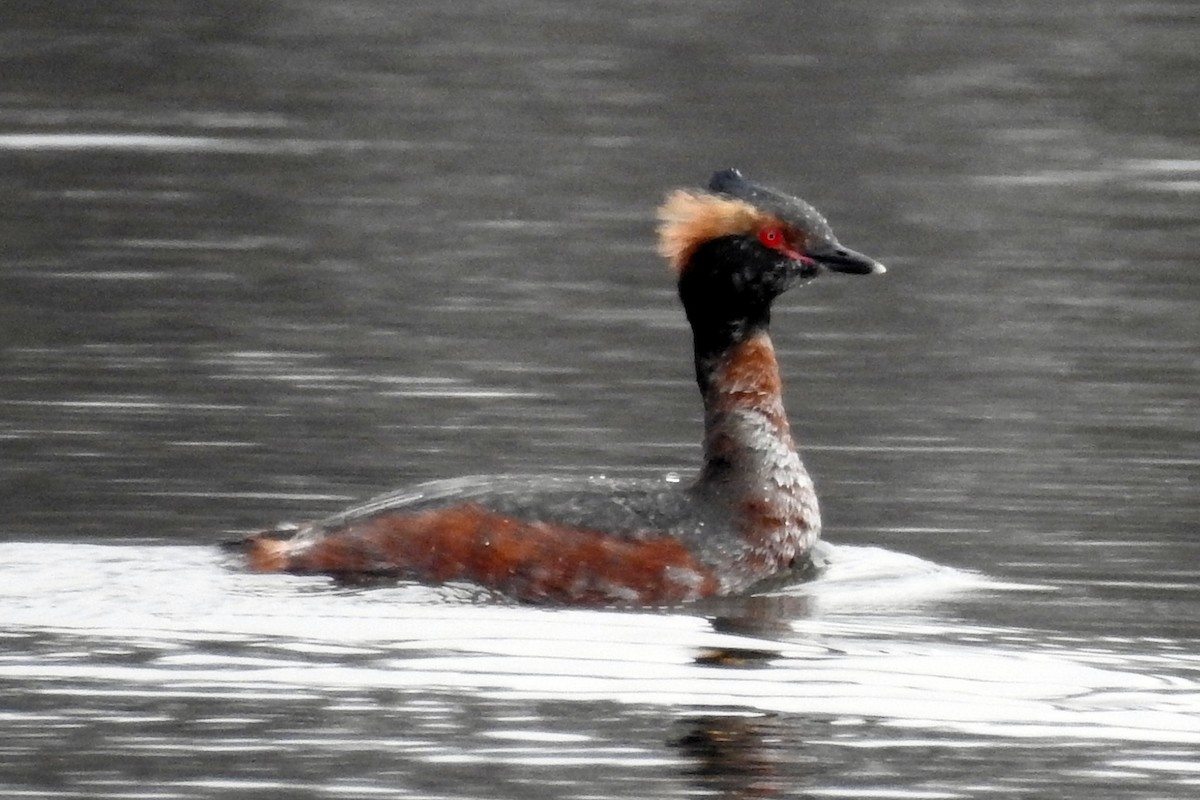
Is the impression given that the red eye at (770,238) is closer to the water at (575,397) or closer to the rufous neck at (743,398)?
the rufous neck at (743,398)

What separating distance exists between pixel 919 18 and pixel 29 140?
476 inches

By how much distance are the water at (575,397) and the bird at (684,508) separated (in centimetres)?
17

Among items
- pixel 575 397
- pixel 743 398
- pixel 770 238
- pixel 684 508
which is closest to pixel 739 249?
pixel 770 238

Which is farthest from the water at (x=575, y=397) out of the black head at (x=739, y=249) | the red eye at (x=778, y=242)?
the red eye at (x=778, y=242)

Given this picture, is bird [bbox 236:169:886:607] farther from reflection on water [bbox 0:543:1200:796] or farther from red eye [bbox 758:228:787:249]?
reflection on water [bbox 0:543:1200:796]

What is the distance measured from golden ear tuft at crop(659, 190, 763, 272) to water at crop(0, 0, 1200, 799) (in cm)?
157

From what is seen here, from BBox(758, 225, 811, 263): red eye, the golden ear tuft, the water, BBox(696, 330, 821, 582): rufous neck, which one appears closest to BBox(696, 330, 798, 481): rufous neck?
BBox(696, 330, 821, 582): rufous neck

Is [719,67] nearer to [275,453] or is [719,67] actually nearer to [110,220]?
[110,220]

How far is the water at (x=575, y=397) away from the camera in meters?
10.1

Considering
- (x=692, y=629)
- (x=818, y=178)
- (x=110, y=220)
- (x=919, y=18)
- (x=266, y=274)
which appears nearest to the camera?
(x=692, y=629)

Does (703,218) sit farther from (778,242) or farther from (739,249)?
(778,242)

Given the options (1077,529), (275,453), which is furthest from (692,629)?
(275,453)

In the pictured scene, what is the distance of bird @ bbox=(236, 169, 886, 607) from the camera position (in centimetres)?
1203

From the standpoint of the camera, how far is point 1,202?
2272cm
